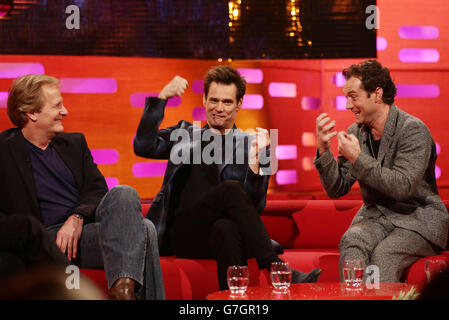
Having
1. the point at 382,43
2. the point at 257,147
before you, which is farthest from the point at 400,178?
the point at 382,43

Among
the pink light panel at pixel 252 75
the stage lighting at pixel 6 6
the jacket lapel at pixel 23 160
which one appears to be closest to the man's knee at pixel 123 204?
the jacket lapel at pixel 23 160

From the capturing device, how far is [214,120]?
2938 millimetres

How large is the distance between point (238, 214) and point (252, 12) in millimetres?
1731

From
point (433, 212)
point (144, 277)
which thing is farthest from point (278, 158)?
point (144, 277)

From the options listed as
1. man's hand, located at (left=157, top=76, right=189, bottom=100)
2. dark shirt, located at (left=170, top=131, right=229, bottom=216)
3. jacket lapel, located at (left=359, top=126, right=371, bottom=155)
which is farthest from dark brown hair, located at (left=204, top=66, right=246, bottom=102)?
jacket lapel, located at (left=359, top=126, right=371, bottom=155)

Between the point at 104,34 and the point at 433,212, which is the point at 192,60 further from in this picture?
the point at 433,212

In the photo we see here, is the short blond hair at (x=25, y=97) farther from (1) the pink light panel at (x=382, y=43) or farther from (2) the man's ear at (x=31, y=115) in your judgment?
(1) the pink light panel at (x=382, y=43)

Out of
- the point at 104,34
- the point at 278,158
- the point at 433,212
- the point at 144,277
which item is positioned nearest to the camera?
the point at 144,277

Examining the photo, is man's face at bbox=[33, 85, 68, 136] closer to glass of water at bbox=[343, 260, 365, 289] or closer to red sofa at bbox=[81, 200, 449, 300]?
red sofa at bbox=[81, 200, 449, 300]

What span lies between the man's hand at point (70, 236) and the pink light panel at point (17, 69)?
1619mm

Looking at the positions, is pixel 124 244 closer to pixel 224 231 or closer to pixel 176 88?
pixel 224 231

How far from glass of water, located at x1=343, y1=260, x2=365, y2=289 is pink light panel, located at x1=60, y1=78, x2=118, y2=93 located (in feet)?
7.28

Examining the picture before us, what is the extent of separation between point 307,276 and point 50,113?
49.9 inches

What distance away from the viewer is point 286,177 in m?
4.07
